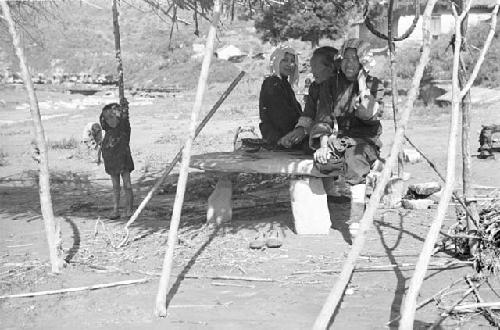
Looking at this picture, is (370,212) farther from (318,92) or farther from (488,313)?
(318,92)

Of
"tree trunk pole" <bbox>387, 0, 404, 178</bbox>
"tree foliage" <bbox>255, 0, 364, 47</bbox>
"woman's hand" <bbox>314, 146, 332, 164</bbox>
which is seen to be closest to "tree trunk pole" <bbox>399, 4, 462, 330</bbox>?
"tree trunk pole" <bbox>387, 0, 404, 178</bbox>

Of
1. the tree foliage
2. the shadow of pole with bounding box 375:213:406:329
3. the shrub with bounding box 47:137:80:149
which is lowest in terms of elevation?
the shrub with bounding box 47:137:80:149

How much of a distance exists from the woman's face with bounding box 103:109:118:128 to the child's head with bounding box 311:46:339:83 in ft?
7.35

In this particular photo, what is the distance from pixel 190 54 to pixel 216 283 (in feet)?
140

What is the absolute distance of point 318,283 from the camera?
5.22 metres

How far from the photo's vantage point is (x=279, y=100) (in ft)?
24.8

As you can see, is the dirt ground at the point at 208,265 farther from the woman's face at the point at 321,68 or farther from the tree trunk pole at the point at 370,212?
the woman's face at the point at 321,68

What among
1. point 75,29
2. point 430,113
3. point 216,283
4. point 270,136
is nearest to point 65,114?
point 430,113

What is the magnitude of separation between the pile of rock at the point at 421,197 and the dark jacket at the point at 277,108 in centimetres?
146

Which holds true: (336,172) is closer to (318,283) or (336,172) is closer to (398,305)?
(318,283)

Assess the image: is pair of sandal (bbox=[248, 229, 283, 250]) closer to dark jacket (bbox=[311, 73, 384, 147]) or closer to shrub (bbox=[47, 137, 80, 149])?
dark jacket (bbox=[311, 73, 384, 147])

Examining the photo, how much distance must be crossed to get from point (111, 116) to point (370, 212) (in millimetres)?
4252

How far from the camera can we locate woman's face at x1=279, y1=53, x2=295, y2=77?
24.5 ft

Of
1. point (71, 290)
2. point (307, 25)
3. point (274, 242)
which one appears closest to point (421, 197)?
point (274, 242)
